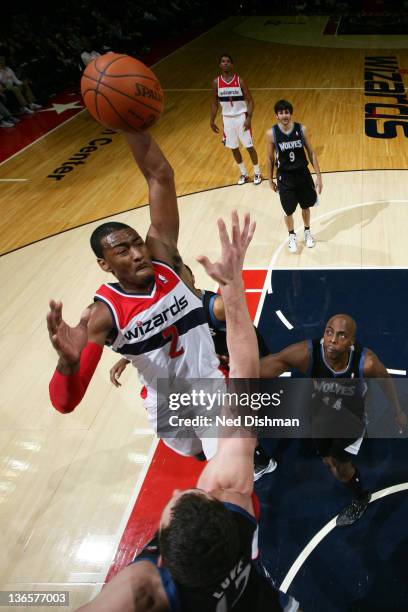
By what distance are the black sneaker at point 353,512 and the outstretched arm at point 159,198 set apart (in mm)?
2021

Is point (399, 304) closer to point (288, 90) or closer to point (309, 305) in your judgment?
point (309, 305)

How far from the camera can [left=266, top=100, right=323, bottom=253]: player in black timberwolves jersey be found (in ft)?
19.0

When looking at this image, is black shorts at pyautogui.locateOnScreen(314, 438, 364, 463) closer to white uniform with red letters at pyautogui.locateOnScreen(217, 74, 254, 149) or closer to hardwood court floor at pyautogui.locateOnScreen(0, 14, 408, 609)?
hardwood court floor at pyautogui.locateOnScreen(0, 14, 408, 609)

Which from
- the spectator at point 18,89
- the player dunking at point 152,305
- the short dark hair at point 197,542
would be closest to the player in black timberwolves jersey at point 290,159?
the player dunking at point 152,305

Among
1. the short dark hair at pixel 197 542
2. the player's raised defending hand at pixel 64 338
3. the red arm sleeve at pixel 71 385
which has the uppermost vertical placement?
the player's raised defending hand at pixel 64 338

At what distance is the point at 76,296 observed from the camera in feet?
19.6

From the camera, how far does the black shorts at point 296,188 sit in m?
5.93

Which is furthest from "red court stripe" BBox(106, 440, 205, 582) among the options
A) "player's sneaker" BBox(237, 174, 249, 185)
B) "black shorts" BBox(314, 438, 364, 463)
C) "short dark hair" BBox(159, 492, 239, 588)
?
"player's sneaker" BBox(237, 174, 249, 185)

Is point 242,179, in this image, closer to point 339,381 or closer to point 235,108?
point 235,108

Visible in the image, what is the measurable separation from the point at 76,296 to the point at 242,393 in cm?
426

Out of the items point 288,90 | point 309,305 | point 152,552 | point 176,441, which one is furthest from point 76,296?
point 288,90

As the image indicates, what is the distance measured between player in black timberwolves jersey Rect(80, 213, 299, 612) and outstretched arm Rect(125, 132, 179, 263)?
99 cm

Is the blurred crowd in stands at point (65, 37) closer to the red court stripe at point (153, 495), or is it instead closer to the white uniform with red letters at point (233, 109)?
the white uniform with red letters at point (233, 109)

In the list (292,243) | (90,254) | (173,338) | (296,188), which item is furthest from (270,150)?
(173,338)
